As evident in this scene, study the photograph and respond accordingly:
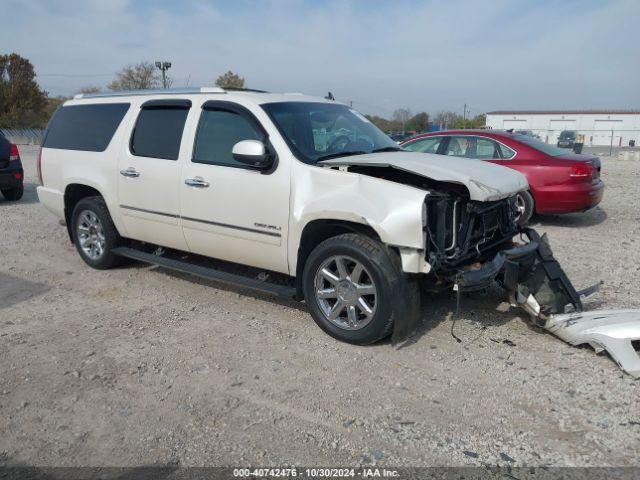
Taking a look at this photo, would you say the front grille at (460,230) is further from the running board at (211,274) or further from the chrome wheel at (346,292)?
the running board at (211,274)

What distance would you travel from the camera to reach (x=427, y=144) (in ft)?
30.1

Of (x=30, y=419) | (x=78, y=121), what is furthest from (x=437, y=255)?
(x=78, y=121)

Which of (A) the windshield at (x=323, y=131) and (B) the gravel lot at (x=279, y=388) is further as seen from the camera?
(A) the windshield at (x=323, y=131)

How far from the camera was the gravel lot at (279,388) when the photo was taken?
2.86 metres

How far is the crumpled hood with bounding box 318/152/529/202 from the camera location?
380 cm

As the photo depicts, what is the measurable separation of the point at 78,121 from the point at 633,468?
6065mm

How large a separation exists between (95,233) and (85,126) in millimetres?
1212

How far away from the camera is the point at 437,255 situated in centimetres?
377

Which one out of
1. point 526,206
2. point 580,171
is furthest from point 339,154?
point 580,171

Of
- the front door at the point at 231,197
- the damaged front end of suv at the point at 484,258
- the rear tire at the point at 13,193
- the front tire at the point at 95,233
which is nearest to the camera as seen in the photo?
the damaged front end of suv at the point at 484,258

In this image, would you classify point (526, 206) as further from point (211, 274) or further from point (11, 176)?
point (11, 176)

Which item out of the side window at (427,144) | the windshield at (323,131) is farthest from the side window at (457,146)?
the windshield at (323,131)

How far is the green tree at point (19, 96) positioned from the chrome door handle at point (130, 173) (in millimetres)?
52518

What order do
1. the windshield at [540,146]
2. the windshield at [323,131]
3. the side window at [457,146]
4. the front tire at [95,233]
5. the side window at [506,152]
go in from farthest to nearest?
1. the side window at [457,146]
2. the side window at [506,152]
3. the windshield at [540,146]
4. the front tire at [95,233]
5. the windshield at [323,131]
